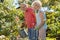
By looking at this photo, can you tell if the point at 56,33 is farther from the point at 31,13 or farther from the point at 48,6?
the point at 31,13

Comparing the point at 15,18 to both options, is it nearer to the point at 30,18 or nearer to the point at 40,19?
the point at 30,18

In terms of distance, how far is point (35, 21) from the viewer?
17.2 ft

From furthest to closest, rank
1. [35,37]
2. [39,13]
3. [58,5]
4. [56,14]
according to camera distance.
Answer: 1. [58,5]
2. [56,14]
3. [35,37]
4. [39,13]

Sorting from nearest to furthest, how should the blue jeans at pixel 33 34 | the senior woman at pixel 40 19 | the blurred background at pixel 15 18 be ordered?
1. the senior woman at pixel 40 19
2. the blue jeans at pixel 33 34
3. the blurred background at pixel 15 18

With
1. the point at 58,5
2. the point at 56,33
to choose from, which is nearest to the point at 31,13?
the point at 56,33

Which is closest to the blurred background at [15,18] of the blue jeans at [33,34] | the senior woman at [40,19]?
the blue jeans at [33,34]

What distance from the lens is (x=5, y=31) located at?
9.20 metres

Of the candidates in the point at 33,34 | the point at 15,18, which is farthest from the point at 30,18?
the point at 15,18

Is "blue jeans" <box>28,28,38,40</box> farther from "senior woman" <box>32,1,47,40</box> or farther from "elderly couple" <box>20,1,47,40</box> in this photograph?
"senior woman" <box>32,1,47,40</box>

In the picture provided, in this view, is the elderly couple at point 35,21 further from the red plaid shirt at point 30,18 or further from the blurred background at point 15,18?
the blurred background at point 15,18

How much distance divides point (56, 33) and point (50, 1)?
3153 millimetres

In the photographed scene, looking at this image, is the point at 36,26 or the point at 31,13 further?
the point at 31,13

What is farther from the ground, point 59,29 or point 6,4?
point 6,4

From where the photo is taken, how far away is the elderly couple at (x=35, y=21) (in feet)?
15.8
